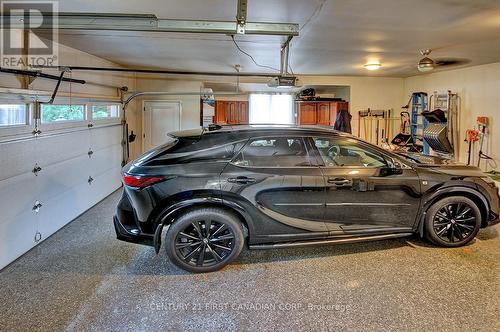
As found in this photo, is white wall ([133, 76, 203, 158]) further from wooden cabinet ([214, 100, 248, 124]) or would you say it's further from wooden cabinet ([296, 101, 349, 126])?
wooden cabinet ([296, 101, 349, 126])

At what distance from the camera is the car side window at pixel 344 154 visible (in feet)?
11.2

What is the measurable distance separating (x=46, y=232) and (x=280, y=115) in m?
6.87

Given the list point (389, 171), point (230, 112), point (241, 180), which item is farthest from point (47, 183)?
point (230, 112)

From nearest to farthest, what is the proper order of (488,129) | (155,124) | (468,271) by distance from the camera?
(468,271) < (488,129) < (155,124)

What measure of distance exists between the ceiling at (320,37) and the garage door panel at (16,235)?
2227 mm

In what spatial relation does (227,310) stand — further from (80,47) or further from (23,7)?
(80,47)

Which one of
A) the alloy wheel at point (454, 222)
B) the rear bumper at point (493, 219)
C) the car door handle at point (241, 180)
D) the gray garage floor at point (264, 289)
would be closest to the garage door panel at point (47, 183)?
the gray garage floor at point (264, 289)

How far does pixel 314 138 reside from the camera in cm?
344

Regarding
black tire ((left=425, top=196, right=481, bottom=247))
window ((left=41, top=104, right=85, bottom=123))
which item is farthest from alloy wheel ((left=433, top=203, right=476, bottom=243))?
window ((left=41, top=104, right=85, bottom=123))

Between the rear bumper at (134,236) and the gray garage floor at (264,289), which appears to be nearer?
the gray garage floor at (264,289)

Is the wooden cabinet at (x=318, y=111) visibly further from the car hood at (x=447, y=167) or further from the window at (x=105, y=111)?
the car hood at (x=447, y=167)

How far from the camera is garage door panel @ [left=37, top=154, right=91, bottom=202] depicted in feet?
13.1

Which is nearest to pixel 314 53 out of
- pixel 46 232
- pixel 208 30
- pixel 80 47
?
pixel 208 30

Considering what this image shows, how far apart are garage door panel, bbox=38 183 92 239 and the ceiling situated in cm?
212
